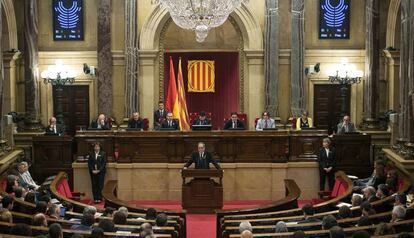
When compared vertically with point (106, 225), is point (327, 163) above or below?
above

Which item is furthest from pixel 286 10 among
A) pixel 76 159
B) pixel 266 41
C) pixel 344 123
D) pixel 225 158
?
pixel 76 159

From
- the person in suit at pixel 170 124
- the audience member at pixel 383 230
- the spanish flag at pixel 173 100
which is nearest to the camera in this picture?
the audience member at pixel 383 230

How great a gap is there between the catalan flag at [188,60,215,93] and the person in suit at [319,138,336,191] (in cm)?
631

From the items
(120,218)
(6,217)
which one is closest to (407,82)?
(120,218)

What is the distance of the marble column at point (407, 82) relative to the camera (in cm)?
1697

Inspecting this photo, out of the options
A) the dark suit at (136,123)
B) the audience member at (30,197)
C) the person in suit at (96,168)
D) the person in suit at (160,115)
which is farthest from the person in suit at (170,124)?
the audience member at (30,197)

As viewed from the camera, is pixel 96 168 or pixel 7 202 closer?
pixel 7 202

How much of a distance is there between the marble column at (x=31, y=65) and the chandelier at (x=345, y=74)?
27.4ft

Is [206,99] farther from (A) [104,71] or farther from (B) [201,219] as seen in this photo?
(B) [201,219]

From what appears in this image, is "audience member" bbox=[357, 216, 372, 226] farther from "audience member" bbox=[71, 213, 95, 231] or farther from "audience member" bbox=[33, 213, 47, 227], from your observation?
"audience member" bbox=[33, 213, 47, 227]

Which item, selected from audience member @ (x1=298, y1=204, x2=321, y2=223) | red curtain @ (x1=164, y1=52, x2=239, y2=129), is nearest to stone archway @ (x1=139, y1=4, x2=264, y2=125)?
red curtain @ (x1=164, y1=52, x2=239, y2=129)

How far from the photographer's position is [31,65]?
863 inches

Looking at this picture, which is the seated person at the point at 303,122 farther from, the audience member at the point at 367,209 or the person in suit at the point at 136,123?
the audience member at the point at 367,209

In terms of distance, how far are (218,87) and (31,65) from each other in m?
5.52
